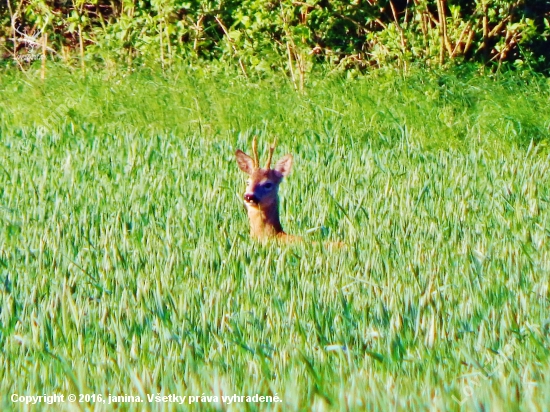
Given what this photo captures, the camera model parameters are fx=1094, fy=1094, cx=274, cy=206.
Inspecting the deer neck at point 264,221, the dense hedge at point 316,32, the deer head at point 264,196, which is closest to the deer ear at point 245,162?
the deer head at point 264,196

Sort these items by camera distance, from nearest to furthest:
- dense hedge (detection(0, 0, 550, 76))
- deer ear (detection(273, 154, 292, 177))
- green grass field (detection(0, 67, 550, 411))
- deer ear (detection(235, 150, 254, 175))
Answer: green grass field (detection(0, 67, 550, 411)) → deer ear (detection(273, 154, 292, 177)) → deer ear (detection(235, 150, 254, 175)) → dense hedge (detection(0, 0, 550, 76))

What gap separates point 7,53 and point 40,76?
109 inches

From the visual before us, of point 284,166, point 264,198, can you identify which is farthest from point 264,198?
point 284,166

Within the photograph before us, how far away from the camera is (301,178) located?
6.60 metres

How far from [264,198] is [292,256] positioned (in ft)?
2.99

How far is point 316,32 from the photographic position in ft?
38.7

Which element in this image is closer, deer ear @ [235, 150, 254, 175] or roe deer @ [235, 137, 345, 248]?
roe deer @ [235, 137, 345, 248]

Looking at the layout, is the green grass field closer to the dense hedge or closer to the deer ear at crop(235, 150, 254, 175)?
the deer ear at crop(235, 150, 254, 175)

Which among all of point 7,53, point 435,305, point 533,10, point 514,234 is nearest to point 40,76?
point 7,53

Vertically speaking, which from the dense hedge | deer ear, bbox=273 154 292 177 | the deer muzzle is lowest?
the dense hedge

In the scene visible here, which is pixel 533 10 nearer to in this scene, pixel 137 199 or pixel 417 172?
A: pixel 417 172

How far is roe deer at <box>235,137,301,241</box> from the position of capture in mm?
5348

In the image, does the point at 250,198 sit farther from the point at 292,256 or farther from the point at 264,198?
the point at 292,256

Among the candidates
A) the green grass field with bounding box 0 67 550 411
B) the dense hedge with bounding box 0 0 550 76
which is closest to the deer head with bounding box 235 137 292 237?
the green grass field with bounding box 0 67 550 411
